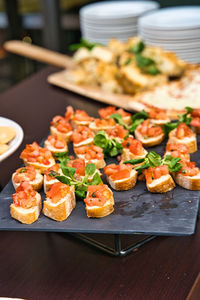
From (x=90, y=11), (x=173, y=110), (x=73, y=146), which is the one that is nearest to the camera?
(x=73, y=146)

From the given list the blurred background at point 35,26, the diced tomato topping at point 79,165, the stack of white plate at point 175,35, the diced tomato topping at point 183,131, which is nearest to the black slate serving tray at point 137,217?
the diced tomato topping at point 79,165

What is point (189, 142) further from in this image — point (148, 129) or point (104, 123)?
point (104, 123)

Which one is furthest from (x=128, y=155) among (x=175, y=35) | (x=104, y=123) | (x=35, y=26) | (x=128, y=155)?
(x=35, y=26)

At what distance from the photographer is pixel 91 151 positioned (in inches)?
61.8

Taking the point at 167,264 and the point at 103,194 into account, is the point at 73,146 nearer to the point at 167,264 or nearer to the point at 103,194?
the point at 103,194

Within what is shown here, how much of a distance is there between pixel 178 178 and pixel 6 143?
646 millimetres

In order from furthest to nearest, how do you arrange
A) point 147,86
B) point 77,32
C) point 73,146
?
point 77,32 → point 147,86 → point 73,146

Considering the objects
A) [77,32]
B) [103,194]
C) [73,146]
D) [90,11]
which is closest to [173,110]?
[73,146]

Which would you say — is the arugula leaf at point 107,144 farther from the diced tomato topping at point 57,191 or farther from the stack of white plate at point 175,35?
the stack of white plate at point 175,35

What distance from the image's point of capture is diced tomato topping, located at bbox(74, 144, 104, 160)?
1558 millimetres

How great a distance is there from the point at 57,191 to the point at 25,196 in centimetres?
10

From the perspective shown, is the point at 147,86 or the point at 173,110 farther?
the point at 147,86

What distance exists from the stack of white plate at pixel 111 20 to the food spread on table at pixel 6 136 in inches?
62.5

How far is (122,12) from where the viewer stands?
3195 mm
